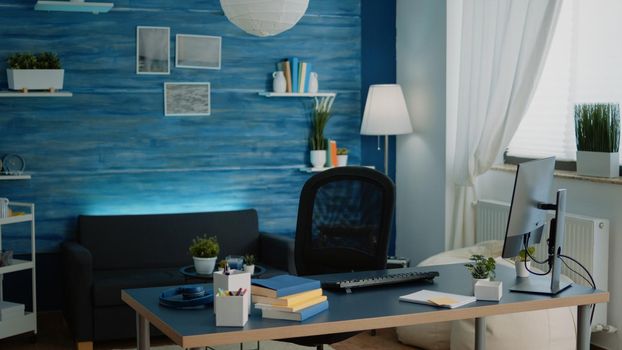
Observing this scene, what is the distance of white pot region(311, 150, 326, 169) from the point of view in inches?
246

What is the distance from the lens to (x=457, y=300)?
10.3ft

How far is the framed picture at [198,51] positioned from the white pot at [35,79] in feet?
2.79

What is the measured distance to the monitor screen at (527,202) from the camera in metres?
3.19

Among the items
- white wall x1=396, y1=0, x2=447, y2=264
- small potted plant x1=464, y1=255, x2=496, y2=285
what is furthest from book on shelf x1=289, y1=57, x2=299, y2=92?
small potted plant x1=464, y1=255, x2=496, y2=285

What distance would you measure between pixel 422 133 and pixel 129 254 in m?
2.23

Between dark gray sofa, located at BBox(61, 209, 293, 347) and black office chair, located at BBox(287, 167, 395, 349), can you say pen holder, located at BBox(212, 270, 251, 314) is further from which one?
dark gray sofa, located at BBox(61, 209, 293, 347)

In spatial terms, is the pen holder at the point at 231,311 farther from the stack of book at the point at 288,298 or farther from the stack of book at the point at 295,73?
the stack of book at the point at 295,73

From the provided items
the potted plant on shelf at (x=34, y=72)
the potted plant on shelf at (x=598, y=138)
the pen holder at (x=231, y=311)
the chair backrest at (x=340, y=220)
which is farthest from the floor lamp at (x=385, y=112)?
the pen holder at (x=231, y=311)

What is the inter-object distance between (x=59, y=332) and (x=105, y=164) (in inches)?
45.4

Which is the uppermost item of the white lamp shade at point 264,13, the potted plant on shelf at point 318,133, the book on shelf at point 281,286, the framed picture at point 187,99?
the white lamp shade at point 264,13

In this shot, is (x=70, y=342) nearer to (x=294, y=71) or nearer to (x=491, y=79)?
(x=294, y=71)

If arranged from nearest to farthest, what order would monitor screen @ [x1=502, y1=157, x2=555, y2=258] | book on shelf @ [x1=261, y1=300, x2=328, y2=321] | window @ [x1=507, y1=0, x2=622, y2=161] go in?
book on shelf @ [x1=261, y1=300, x2=328, y2=321] < monitor screen @ [x1=502, y1=157, x2=555, y2=258] < window @ [x1=507, y1=0, x2=622, y2=161]

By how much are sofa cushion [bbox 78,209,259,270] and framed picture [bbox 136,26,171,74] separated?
101cm

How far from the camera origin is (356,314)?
2963 millimetres
